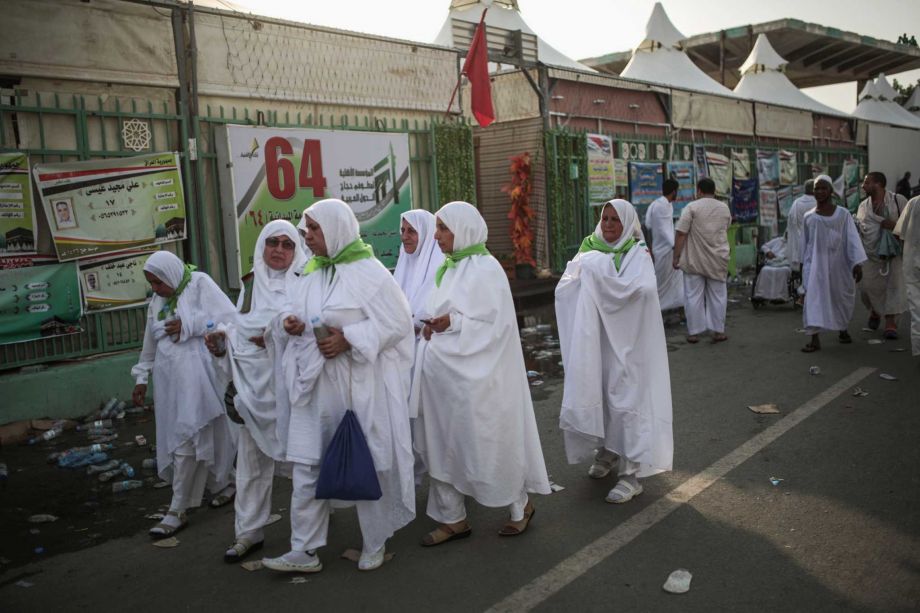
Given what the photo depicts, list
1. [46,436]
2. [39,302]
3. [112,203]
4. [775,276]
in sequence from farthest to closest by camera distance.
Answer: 1. [775,276]
2. [112,203]
3. [39,302]
4. [46,436]

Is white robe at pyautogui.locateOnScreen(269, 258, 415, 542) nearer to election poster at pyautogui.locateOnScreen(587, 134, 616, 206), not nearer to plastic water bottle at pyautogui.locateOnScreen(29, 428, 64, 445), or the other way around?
plastic water bottle at pyautogui.locateOnScreen(29, 428, 64, 445)

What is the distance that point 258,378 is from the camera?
13.1 feet

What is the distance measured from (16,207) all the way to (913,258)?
7865 millimetres

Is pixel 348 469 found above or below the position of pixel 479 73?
below

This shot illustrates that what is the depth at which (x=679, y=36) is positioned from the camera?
20453 millimetres

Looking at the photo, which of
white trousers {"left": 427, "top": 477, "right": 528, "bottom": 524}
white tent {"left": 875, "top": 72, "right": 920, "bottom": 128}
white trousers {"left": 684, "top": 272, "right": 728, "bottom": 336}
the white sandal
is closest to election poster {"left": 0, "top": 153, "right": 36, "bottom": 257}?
white trousers {"left": 427, "top": 477, "right": 528, "bottom": 524}

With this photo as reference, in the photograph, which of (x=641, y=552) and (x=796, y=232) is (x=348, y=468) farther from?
(x=796, y=232)

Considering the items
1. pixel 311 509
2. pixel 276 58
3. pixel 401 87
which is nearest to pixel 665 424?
pixel 311 509

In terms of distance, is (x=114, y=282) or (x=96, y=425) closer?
(x=96, y=425)

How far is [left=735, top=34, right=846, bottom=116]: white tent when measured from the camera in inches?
856

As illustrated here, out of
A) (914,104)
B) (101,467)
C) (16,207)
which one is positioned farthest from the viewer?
(914,104)

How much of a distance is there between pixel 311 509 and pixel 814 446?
10.9 feet

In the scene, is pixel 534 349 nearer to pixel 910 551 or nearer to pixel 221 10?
pixel 221 10

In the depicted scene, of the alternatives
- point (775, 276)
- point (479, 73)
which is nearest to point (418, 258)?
point (479, 73)
